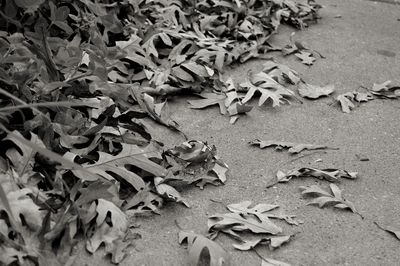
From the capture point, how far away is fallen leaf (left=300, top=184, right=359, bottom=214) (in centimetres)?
245

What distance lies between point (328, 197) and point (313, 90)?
41.5 inches

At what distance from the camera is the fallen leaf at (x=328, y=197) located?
2.45 meters

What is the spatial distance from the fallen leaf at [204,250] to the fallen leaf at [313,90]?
1425 millimetres

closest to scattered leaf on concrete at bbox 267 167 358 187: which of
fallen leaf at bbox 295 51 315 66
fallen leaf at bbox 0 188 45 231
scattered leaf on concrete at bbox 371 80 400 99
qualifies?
scattered leaf on concrete at bbox 371 80 400 99

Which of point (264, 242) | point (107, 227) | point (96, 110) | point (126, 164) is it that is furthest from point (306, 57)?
point (107, 227)

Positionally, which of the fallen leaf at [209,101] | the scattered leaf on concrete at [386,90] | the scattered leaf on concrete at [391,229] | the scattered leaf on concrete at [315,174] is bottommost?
the scattered leaf on concrete at [386,90]

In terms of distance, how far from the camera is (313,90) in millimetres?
3412

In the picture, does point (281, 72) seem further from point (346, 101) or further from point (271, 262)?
point (271, 262)

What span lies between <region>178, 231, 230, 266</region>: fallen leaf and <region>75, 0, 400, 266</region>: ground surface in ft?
0.14

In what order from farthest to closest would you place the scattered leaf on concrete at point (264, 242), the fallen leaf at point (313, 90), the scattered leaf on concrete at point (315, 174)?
the fallen leaf at point (313, 90), the scattered leaf on concrete at point (315, 174), the scattered leaf on concrete at point (264, 242)

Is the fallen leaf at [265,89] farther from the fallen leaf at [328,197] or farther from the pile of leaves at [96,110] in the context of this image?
the fallen leaf at [328,197]

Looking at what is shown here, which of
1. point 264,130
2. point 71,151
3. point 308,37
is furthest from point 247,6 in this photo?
point 71,151

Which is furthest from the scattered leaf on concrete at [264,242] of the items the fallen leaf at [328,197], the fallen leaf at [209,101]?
the fallen leaf at [209,101]

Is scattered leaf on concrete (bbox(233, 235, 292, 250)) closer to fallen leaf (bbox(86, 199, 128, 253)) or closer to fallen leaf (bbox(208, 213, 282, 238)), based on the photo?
fallen leaf (bbox(208, 213, 282, 238))
